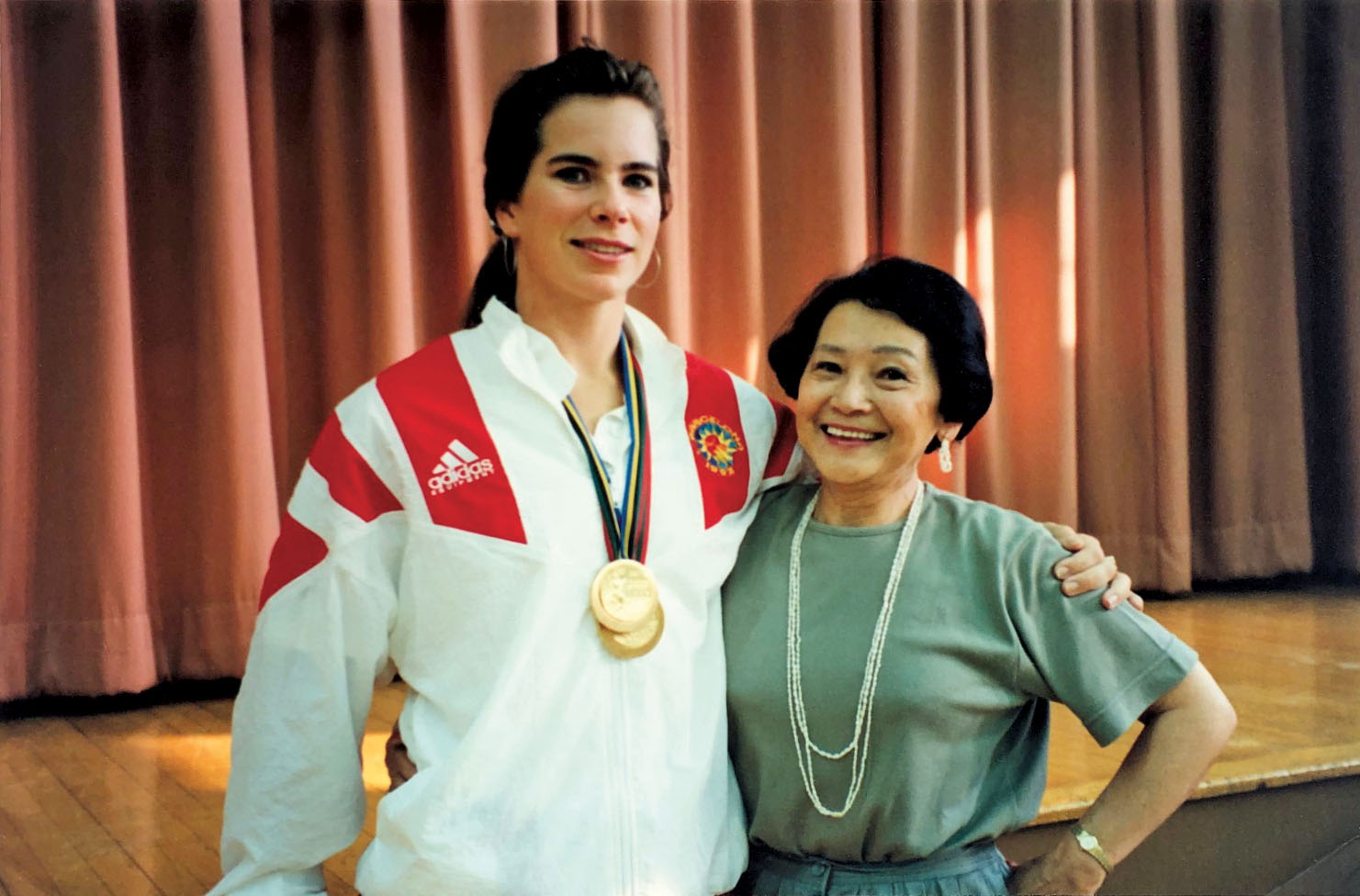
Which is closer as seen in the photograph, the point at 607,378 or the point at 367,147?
the point at 607,378

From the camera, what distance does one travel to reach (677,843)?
1464 millimetres

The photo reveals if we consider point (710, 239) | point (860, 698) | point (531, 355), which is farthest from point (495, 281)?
point (710, 239)

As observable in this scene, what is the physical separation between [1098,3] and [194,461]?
3278 millimetres

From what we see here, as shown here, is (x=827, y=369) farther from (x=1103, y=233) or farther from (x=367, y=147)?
(x=1103, y=233)

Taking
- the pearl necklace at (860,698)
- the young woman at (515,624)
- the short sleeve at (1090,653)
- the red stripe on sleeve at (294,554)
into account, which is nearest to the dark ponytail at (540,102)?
the young woman at (515,624)

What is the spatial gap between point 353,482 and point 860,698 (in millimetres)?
698

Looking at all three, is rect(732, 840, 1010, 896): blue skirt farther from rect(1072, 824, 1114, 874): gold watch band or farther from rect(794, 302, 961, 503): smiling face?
rect(794, 302, 961, 503): smiling face

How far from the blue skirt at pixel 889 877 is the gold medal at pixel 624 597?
16.4 inches

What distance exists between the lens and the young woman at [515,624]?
1414 mm

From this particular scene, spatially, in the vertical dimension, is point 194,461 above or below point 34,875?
above

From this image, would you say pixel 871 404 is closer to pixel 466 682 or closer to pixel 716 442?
pixel 716 442

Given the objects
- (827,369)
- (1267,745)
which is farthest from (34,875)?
(1267,745)

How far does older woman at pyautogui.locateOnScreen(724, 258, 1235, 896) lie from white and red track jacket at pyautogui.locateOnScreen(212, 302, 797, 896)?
0.43ft

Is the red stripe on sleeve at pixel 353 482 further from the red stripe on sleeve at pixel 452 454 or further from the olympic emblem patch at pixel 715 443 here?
the olympic emblem patch at pixel 715 443
